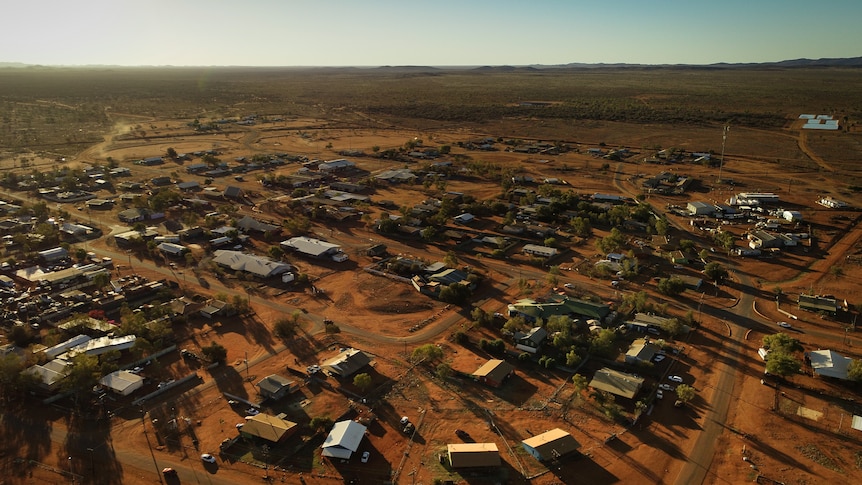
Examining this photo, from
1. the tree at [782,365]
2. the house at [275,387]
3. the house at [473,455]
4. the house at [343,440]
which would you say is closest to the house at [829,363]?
the tree at [782,365]

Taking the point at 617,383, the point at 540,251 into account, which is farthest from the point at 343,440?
the point at 540,251

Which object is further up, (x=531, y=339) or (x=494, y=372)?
(x=531, y=339)

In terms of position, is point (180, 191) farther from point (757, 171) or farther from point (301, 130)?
point (757, 171)

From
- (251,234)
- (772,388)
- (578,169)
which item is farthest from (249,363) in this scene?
(578,169)

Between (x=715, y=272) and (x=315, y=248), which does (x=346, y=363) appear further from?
(x=715, y=272)

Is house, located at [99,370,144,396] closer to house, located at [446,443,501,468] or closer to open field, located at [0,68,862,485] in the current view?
open field, located at [0,68,862,485]

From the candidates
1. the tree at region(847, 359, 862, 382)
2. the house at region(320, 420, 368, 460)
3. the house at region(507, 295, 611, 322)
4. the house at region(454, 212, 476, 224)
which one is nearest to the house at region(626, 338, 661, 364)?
the house at region(507, 295, 611, 322)

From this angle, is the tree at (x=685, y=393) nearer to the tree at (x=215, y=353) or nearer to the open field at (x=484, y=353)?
the open field at (x=484, y=353)
